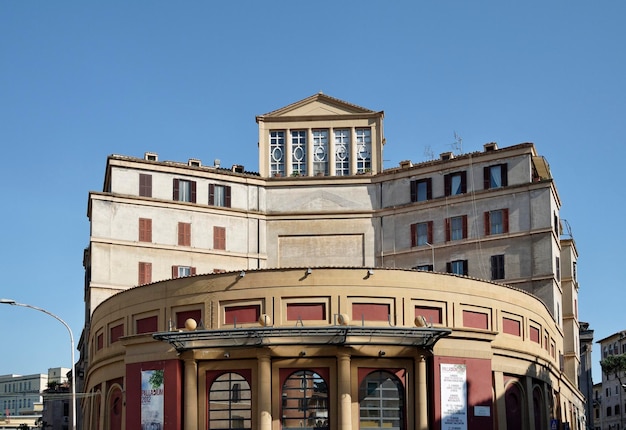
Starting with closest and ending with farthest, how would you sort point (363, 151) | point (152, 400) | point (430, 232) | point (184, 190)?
point (152, 400)
point (430, 232)
point (184, 190)
point (363, 151)

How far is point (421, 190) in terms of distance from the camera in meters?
81.6

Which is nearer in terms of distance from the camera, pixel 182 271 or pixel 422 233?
pixel 182 271

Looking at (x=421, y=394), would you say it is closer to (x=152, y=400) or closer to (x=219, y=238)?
(x=152, y=400)

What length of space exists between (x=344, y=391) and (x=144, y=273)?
100 feet

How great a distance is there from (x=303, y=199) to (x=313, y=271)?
3008 cm

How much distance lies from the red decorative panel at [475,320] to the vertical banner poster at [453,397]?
3068 millimetres

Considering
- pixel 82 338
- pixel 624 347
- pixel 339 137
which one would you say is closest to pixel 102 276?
pixel 82 338

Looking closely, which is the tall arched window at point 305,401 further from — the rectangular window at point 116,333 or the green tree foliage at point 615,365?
the green tree foliage at point 615,365

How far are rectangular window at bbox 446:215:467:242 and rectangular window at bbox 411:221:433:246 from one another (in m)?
1.48

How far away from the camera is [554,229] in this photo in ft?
255

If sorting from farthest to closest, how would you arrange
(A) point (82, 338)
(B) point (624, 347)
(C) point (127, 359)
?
(B) point (624, 347) → (A) point (82, 338) → (C) point (127, 359)

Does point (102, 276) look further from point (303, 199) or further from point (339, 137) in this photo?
point (339, 137)

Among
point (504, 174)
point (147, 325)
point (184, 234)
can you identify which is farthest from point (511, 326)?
point (184, 234)

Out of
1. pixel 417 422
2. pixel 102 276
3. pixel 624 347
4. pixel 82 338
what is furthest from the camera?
pixel 624 347
